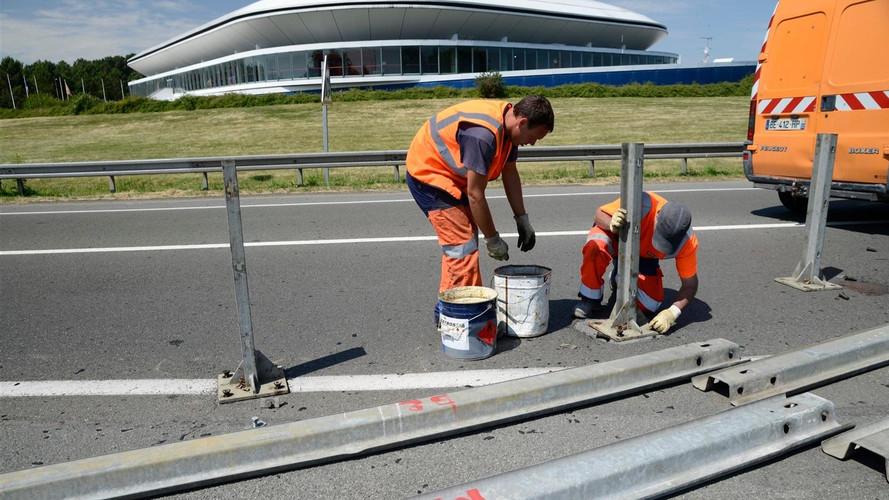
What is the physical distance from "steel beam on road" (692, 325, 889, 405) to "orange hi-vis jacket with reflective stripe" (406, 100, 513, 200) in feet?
5.83

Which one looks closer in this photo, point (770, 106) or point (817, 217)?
point (817, 217)

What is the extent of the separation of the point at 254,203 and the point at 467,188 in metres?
7.03

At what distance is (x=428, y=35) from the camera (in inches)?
2058

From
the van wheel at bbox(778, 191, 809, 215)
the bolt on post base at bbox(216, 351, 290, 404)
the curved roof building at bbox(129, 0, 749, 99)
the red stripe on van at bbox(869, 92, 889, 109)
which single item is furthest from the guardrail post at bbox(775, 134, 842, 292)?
the curved roof building at bbox(129, 0, 749, 99)

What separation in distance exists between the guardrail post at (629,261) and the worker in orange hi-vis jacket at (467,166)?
558 millimetres

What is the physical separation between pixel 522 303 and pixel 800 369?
1608 millimetres

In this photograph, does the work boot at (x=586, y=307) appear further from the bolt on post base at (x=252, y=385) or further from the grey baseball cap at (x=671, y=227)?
the bolt on post base at (x=252, y=385)

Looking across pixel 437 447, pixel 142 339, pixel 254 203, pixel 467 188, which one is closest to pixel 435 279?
pixel 467 188

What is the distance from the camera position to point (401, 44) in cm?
4966

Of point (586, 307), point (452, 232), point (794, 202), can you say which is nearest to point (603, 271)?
point (586, 307)

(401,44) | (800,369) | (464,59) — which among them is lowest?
(800,369)

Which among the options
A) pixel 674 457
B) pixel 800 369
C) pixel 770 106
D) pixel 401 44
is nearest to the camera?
pixel 674 457

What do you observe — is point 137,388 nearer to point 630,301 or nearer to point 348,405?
point 348,405

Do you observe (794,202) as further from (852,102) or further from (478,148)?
(478,148)
